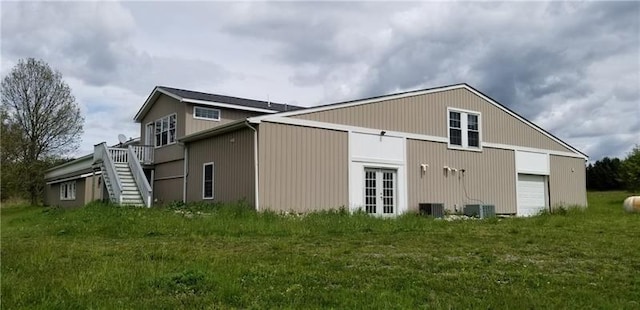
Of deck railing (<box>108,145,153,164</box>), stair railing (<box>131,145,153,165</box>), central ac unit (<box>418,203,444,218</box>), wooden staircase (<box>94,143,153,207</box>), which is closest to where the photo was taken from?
central ac unit (<box>418,203,444,218</box>)

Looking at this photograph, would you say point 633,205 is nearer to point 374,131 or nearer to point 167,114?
point 374,131

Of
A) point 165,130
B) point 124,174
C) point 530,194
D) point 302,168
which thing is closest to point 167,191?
point 124,174

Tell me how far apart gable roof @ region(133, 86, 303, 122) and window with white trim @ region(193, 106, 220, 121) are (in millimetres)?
386

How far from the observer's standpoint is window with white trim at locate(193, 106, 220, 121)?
70.4ft

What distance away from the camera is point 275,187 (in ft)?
52.2

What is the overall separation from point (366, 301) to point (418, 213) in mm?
13787

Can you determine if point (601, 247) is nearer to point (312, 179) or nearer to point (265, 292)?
point (265, 292)

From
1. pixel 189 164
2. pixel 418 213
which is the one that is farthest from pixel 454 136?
pixel 189 164

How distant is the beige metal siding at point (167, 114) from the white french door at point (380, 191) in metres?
7.60

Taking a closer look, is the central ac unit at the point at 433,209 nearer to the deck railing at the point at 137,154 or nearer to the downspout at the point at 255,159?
the downspout at the point at 255,159

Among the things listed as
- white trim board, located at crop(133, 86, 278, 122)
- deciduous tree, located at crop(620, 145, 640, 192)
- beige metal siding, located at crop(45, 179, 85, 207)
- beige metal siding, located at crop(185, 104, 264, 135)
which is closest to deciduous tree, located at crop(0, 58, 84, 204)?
beige metal siding, located at crop(45, 179, 85, 207)

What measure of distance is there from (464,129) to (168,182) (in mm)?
12282

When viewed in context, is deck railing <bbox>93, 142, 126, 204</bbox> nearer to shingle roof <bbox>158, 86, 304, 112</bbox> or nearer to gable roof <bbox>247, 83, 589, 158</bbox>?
shingle roof <bbox>158, 86, 304, 112</bbox>

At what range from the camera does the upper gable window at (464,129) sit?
2105 cm
